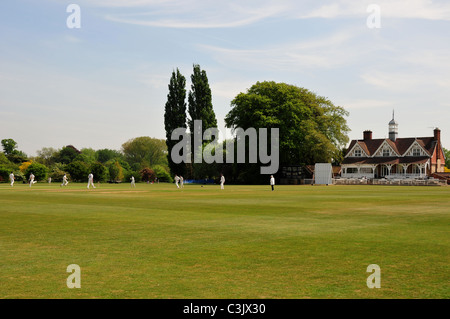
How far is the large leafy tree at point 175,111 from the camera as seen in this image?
89.9 m

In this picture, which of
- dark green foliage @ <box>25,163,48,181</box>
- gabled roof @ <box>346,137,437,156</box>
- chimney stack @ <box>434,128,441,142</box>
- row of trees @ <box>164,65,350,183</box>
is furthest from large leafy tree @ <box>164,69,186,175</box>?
chimney stack @ <box>434,128,441,142</box>

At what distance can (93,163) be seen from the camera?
9950cm

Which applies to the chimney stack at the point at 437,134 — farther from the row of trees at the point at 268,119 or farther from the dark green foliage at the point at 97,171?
the dark green foliage at the point at 97,171

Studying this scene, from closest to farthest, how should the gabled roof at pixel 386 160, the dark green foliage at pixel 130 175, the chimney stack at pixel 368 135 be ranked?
1. the gabled roof at pixel 386 160
2. the chimney stack at pixel 368 135
3. the dark green foliage at pixel 130 175

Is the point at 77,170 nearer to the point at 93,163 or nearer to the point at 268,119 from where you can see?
the point at 93,163

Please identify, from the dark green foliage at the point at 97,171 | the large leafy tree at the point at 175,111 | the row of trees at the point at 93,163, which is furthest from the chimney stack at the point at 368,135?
the dark green foliage at the point at 97,171

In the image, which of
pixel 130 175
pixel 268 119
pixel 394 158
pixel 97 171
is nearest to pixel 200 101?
pixel 268 119

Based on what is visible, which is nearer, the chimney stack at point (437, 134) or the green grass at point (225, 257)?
the green grass at point (225, 257)

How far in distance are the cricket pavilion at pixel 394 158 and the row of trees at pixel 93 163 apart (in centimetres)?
4291

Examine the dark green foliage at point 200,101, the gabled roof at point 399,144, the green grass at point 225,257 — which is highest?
the dark green foliage at point 200,101

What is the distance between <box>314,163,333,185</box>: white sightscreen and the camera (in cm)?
8044

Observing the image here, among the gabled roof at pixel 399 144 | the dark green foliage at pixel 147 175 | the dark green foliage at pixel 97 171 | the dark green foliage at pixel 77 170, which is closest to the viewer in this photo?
the gabled roof at pixel 399 144

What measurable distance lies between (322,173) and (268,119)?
14048mm

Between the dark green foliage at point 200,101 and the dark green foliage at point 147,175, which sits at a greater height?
the dark green foliage at point 200,101
